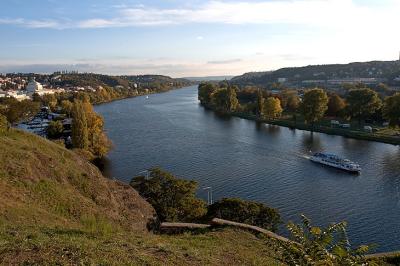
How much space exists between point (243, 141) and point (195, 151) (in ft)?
36.1

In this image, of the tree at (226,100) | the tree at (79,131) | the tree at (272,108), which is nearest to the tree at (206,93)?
the tree at (226,100)

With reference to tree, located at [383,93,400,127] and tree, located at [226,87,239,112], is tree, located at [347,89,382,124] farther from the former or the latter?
tree, located at [226,87,239,112]

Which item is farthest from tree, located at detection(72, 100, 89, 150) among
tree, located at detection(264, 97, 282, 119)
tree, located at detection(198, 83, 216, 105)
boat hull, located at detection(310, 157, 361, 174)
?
tree, located at detection(198, 83, 216, 105)

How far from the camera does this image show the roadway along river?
30859mm

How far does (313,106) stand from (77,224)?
62241mm

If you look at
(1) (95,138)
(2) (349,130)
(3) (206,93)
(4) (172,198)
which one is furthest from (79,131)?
(3) (206,93)

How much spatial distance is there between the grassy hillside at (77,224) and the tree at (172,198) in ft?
11.1

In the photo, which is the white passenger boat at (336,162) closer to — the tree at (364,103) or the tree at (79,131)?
the tree at (79,131)

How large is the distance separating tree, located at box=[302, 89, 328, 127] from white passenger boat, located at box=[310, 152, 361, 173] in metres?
24.5

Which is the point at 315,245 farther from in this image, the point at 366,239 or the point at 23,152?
the point at 366,239

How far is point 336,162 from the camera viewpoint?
45938 millimetres

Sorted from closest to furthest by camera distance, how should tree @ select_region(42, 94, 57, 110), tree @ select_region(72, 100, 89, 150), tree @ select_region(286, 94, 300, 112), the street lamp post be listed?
the street lamp post
tree @ select_region(72, 100, 89, 150)
tree @ select_region(286, 94, 300, 112)
tree @ select_region(42, 94, 57, 110)

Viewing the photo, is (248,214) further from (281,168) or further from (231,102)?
(231,102)

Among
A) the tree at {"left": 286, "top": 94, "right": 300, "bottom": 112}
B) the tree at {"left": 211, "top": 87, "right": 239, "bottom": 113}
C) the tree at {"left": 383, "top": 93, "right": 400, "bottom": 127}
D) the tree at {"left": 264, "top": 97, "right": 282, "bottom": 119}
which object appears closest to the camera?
the tree at {"left": 383, "top": 93, "right": 400, "bottom": 127}
